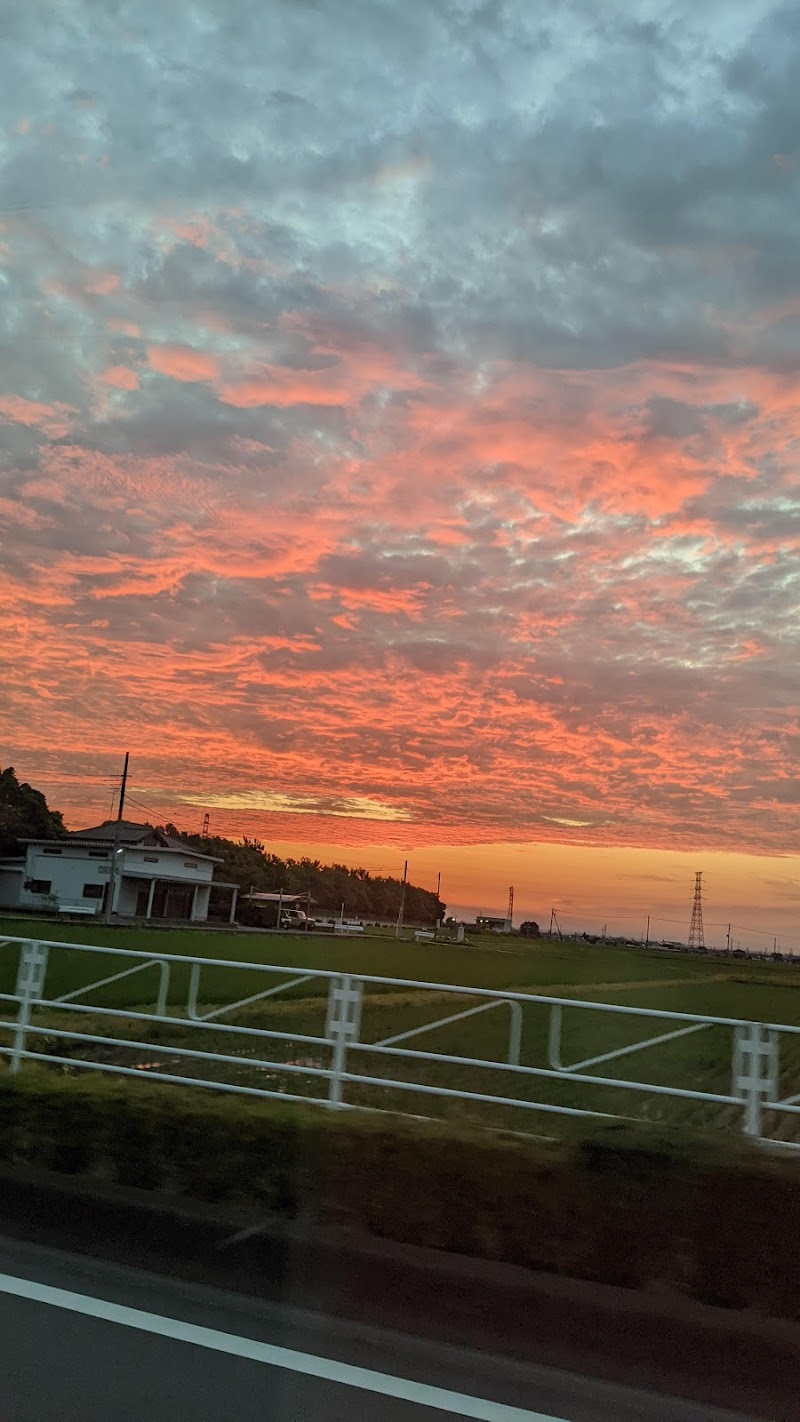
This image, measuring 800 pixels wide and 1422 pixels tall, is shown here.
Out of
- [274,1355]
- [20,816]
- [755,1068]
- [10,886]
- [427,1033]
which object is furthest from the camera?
[20,816]

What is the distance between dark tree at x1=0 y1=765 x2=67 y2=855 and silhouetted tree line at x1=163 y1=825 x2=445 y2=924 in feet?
36.5

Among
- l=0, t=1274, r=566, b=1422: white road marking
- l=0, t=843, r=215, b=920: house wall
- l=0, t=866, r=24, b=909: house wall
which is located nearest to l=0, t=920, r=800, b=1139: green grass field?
l=0, t=1274, r=566, b=1422: white road marking

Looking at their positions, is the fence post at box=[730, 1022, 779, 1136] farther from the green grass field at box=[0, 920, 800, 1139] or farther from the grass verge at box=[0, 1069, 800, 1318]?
the green grass field at box=[0, 920, 800, 1139]

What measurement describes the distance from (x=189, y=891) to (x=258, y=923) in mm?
11374

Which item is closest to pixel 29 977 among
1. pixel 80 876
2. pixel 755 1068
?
pixel 755 1068

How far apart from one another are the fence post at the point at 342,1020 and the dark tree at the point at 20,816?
6212 cm

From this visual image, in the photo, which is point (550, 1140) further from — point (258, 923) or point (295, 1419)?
point (258, 923)

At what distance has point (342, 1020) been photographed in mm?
6648

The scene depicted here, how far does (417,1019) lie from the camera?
22.7m

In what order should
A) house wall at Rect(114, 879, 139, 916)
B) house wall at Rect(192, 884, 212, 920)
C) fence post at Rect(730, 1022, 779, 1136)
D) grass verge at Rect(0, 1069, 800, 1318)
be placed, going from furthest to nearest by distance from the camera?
1. house wall at Rect(192, 884, 212, 920)
2. house wall at Rect(114, 879, 139, 916)
3. fence post at Rect(730, 1022, 779, 1136)
4. grass verge at Rect(0, 1069, 800, 1318)

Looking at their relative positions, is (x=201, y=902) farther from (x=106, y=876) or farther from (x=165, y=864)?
(x=106, y=876)

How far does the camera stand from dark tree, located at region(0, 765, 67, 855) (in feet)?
219

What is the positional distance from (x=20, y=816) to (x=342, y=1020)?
67.8m

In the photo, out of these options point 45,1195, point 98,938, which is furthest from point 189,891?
point 45,1195
